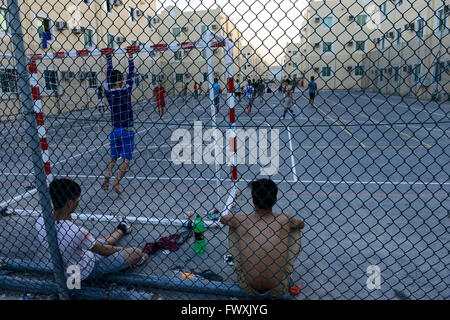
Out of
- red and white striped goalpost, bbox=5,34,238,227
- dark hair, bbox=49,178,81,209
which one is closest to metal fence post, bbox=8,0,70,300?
dark hair, bbox=49,178,81,209

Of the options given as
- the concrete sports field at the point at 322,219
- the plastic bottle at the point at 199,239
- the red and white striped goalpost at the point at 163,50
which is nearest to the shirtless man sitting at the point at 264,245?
the concrete sports field at the point at 322,219

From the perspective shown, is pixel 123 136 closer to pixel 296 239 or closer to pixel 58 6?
pixel 296 239

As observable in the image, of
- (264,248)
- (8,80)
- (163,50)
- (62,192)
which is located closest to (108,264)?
(62,192)

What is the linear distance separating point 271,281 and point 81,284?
1.80m

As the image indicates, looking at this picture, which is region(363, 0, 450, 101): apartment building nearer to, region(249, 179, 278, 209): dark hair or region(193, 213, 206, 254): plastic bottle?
region(249, 179, 278, 209): dark hair

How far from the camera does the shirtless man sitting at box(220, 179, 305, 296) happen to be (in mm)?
2701

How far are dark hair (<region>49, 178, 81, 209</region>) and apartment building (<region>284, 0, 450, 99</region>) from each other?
2.21 m

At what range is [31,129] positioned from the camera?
250 cm

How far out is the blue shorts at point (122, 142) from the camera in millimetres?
5578

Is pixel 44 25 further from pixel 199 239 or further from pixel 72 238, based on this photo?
pixel 72 238

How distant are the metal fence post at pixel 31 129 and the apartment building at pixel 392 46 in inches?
Result: 79.9

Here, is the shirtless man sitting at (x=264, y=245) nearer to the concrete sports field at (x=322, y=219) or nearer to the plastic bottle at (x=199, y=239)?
the concrete sports field at (x=322, y=219)

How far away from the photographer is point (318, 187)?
5.92 metres
